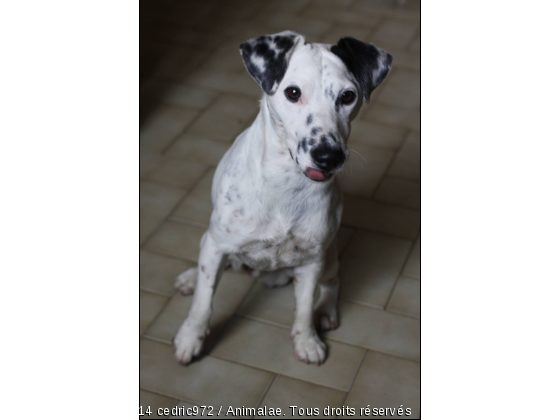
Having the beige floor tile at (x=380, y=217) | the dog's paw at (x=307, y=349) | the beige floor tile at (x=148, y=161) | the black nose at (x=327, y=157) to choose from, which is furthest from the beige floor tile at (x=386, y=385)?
the beige floor tile at (x=148, y=161)

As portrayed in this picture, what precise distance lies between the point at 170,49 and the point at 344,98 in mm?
2340

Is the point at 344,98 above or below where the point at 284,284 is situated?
above

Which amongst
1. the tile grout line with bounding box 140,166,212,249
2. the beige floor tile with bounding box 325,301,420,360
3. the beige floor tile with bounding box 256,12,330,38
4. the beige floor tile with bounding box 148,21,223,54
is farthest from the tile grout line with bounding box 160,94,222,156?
the beige floor tile with bounding box 325,301,420,360

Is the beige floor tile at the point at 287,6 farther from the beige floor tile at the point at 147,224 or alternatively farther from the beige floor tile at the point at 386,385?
the beige floor tile at the point at 386,385

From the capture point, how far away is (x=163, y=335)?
2.03 metres

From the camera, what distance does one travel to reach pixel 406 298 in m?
2.19

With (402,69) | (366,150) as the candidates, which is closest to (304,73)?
Result: (366,150)

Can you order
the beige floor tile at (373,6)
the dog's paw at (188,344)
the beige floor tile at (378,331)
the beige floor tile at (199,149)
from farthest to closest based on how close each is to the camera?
the beige floor tile at (373,6) → the beige floor tile at (199,149) → the beige floor tile at (378,331) → the dog's paw at (188,344)

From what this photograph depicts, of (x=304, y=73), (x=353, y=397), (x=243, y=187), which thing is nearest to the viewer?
(x=304, y=73)

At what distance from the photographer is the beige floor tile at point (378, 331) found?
2025 millimetres

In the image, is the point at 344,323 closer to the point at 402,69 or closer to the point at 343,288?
the point at 343,288

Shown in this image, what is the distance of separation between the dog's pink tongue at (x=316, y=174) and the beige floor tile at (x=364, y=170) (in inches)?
44.4

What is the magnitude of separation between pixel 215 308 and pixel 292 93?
962 mm

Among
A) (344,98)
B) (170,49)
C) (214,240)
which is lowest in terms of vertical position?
(170,49)
